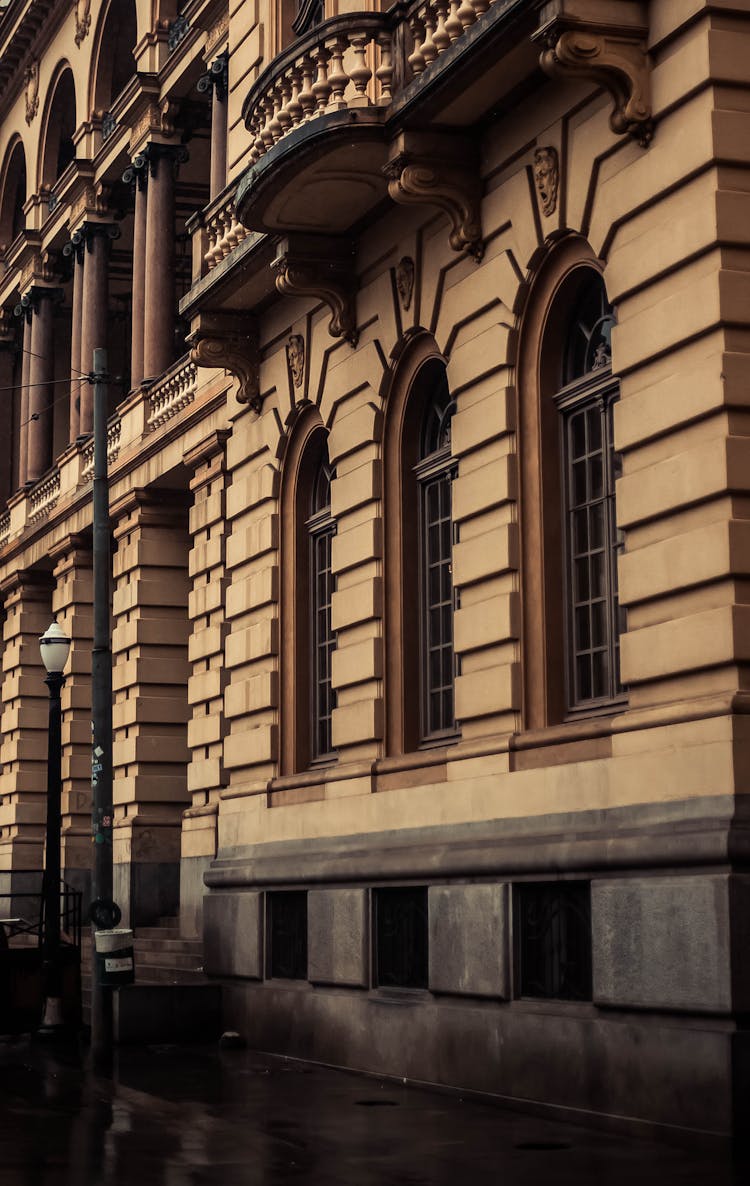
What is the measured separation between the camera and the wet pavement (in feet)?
41.1

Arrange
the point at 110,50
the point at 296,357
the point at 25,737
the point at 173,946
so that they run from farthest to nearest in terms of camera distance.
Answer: the point at 25,737, the point at 110,50, the point at 173,946, the point at 296,357

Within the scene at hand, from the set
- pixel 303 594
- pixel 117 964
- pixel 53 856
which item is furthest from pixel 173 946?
pixel 303 594

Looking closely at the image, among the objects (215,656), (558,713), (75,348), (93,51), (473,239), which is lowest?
(558,713)

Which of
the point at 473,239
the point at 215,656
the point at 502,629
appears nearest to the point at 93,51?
the point at 215,656

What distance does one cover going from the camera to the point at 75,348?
129ft

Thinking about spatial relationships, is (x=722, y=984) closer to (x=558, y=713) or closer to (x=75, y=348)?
(x=558, y=713)

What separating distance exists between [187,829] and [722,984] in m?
15.1

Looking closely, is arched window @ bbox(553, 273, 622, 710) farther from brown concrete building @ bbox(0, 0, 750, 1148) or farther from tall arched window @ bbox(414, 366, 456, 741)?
tall arched window @ bbox(414, 366, 456, 741)

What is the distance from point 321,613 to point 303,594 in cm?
44

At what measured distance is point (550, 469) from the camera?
1761 cm

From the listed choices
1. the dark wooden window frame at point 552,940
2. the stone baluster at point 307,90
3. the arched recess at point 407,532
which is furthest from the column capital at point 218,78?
the dark wooden window frame at point 552,940

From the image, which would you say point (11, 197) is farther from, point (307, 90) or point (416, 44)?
point (416, 44)

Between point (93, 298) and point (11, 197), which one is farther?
point (11, 197)

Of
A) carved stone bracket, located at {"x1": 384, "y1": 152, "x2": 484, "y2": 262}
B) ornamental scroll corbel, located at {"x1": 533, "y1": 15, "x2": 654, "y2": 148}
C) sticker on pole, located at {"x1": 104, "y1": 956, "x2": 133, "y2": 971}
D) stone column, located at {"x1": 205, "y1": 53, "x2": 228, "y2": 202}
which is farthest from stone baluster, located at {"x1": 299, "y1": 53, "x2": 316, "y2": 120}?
stone column, located at {"x1": 205, "y1": 53, "x2": 228, "y2": 202}
